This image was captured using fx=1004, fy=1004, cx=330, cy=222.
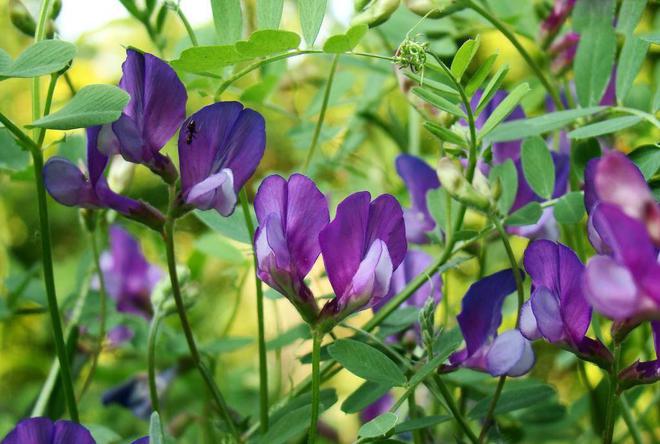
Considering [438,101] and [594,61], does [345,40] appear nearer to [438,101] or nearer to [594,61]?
[438,101]

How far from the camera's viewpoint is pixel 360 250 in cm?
61

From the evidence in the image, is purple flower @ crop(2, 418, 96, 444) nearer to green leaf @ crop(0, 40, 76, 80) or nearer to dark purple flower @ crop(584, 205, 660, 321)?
green leaf @ crop(0, 40, 76, 80)

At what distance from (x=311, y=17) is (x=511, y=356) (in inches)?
10.5

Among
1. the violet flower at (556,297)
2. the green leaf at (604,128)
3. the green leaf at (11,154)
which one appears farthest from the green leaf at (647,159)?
the green leaf at (11,154)

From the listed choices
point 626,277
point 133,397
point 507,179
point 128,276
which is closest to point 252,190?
point 128,276

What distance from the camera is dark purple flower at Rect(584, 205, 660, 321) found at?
44cm

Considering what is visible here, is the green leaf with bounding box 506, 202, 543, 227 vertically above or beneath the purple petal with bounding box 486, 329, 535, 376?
above

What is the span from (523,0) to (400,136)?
0.75ft

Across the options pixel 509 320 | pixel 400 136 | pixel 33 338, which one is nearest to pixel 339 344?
pixel 400 136

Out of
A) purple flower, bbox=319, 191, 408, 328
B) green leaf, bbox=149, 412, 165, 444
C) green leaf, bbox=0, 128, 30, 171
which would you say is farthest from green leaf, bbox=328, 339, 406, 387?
green leaf, bbox=0, 128, 30, 171

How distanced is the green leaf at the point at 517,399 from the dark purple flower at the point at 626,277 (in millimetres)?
280

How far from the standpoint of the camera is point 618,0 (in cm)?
91

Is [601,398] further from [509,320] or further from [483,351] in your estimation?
[509,320]

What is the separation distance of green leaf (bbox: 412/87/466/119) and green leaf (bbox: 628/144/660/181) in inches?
5.2
